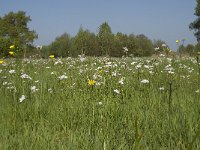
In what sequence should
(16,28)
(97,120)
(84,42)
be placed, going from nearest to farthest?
(97,120) → (84,42) → (16,28)

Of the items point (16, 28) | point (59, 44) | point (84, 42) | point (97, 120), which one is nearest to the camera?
point (97, 120)

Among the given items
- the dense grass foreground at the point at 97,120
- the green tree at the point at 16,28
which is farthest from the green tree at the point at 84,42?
the green tree at the point at 16,28

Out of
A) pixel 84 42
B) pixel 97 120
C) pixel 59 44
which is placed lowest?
pixel 97 120

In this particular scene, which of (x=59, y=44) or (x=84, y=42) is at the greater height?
(x=59, y=44)

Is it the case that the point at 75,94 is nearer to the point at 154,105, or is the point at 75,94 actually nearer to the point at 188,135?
the point at 154,105

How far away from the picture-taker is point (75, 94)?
470 centimetres

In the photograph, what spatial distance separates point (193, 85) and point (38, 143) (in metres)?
3.82

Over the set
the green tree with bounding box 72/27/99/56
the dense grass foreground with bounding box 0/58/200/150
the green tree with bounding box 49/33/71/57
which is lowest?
the dense grass foreground with bounding box 0/58/200/150

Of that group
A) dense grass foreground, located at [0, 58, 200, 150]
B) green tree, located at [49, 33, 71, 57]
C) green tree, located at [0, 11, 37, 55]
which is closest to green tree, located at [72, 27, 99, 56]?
dense grass foreground, located at [0, 58, 200, 150]

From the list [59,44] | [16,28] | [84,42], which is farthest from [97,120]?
[59,44]

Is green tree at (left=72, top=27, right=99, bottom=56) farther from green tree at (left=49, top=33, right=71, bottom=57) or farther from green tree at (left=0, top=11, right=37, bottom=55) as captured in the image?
green tree at (left=49, top=33, right=71, bottom=57)

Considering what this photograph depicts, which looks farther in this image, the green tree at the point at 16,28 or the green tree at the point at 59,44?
the green tree at the point at 59,44

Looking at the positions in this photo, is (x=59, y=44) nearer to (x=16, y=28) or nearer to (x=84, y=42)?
(x=16, y=28)

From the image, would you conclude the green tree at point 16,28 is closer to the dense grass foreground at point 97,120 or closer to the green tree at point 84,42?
the green tree at point 84,42
